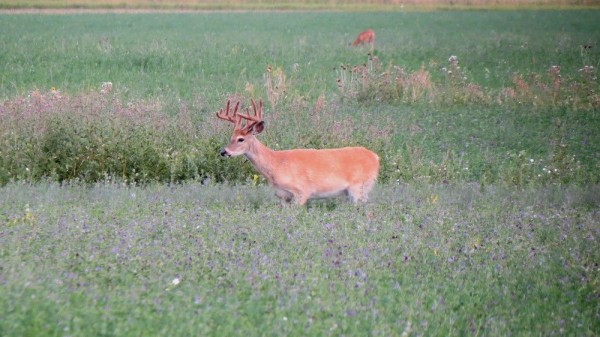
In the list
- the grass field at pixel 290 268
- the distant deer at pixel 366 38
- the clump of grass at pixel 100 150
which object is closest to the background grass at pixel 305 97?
the clump of grass at pixel 100 150

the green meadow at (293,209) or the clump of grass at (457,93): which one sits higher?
the green meadow at (293,209)

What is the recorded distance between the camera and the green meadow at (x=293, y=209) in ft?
21.0

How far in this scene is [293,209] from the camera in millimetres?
9992

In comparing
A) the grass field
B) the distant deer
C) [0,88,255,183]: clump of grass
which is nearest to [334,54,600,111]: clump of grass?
[0,88,255,183]: clump of grass

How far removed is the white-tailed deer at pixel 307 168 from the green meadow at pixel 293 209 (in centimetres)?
25

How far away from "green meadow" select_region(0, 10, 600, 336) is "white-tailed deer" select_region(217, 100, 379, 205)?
250mm

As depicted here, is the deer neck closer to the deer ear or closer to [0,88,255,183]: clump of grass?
the deer ear

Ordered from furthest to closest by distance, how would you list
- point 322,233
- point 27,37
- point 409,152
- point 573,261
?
point 27,37
point 409,152
point 322,233
point 573,261

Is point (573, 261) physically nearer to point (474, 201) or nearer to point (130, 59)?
point (474, 201)

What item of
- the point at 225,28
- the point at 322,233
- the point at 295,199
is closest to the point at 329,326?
the point at 322,233

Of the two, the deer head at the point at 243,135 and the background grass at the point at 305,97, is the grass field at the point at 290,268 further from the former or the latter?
the background grass at the point at 305,97

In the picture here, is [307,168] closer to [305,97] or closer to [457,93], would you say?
[305,97]

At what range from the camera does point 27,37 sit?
30.8 m

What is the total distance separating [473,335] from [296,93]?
44.8 feet
